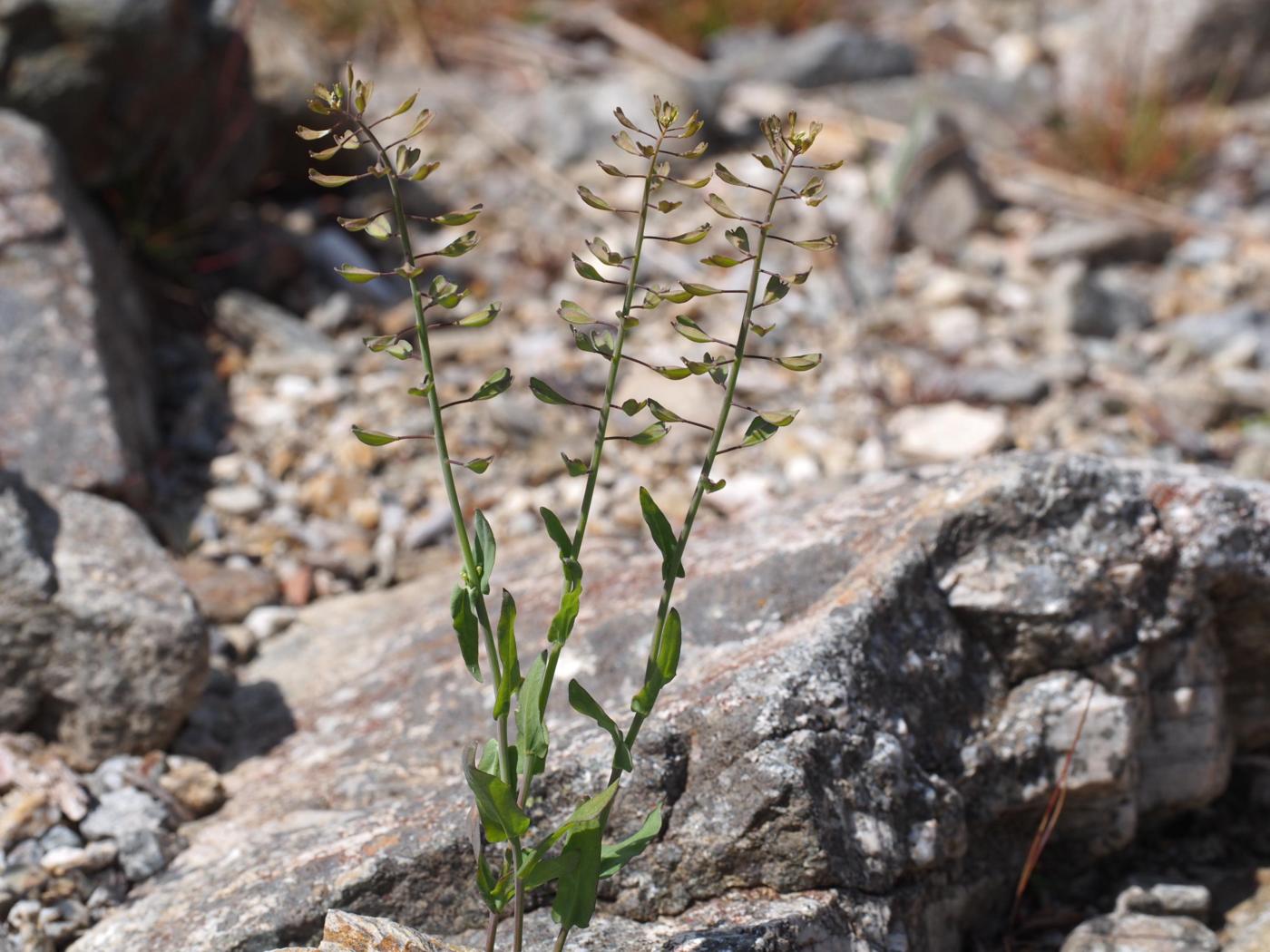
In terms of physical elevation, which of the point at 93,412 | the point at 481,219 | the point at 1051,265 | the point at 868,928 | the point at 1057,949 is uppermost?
the point at 481,219

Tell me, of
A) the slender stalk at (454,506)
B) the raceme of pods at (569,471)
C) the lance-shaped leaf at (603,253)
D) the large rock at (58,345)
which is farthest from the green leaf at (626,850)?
the large rock at (58,345)

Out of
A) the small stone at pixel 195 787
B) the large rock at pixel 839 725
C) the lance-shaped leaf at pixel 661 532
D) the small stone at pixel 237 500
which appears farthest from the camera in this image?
the small stone at pixel 237 500

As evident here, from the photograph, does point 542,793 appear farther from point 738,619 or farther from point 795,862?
Answer: point 738,619

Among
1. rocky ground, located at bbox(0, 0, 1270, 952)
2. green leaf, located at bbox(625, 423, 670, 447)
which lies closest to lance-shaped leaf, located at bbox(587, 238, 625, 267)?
green leaf, located at bbox(625, 423, 670, 447)

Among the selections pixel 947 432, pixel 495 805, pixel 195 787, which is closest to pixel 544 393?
pixel 495 805

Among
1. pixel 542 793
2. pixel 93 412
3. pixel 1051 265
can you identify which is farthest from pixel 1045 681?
pixel 1051 265

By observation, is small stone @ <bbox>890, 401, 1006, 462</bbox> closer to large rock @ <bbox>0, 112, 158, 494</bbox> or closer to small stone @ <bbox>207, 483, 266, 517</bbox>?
small stone @ <bbox>207, 483, 266, 517</bbox>

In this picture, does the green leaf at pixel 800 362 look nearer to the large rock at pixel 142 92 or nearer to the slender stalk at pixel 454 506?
the slender stalk at pixel 454 506
